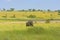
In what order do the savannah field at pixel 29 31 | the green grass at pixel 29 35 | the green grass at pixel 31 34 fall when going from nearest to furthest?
1. the green grass at pixel 29 35
2. the green grass at pixel 31 34
3. the savannah field at pixel 29 31

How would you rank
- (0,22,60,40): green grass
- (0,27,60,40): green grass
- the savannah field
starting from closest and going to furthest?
(0,27,60,40): green grass
(0,22,60,40): green grass
the savannah field

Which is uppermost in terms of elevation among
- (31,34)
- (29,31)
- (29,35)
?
(29,35)

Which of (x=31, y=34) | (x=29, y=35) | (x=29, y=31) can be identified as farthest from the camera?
(x=29, y=31)

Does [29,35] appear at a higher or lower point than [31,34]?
higher

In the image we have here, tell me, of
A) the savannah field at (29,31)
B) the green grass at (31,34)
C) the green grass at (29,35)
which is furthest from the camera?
the savannah field at (29,31)

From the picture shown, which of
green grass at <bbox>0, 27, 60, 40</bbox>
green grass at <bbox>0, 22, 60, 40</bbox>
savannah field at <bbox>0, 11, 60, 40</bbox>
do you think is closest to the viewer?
green grass at <bbox>0, 27, 60, 40</bbox>

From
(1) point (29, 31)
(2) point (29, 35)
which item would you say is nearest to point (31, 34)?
(2) point (29, 35)

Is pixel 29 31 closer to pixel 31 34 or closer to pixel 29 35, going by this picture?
pixel 31 34

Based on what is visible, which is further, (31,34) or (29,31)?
(29,31)

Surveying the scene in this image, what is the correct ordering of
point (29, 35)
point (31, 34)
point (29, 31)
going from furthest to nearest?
point (29, 31) → point (31, 34) → point (29, 35)

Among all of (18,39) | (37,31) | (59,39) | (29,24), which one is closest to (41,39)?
(59,39)

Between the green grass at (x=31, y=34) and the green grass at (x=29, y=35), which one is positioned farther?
the green grass at (x=31, y=34)

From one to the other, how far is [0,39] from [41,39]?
4.36 m

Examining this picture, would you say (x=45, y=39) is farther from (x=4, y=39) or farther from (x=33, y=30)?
(x=33, y=30)
